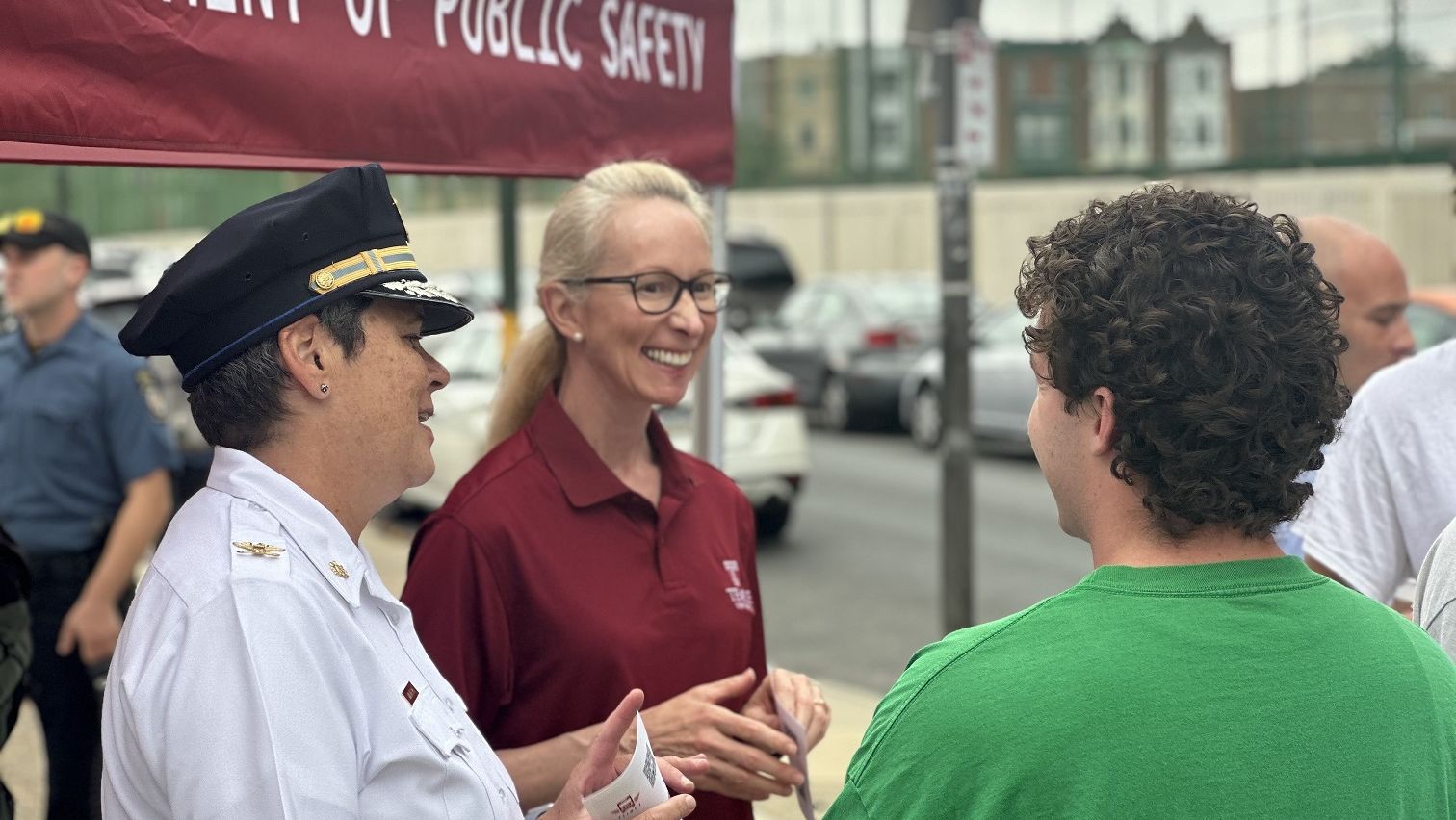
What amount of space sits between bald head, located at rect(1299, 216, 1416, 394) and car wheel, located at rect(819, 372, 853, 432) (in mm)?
13025

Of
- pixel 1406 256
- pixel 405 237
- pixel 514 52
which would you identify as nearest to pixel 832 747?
pixel 514 52

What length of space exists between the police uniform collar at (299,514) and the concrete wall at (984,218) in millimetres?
13910

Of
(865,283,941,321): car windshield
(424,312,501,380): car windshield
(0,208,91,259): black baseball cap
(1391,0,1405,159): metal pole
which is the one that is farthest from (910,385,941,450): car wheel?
(0,208,91,259): black baseball cap

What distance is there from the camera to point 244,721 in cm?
176

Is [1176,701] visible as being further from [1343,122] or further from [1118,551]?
[1343,122]

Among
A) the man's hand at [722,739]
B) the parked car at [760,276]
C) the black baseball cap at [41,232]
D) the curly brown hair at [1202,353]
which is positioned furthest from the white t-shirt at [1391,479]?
the parked car at [760,276]

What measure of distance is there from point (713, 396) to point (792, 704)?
4.77 feet

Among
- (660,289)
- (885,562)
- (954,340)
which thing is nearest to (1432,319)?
(885,562)

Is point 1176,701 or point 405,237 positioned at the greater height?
point 405,237

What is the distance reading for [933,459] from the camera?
15359mm

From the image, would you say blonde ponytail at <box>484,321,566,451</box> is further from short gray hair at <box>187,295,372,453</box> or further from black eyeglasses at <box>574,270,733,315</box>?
short gray hair at <box>187,295,372,453</box>

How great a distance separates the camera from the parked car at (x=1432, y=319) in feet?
36.8

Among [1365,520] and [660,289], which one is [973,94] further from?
[660,289]

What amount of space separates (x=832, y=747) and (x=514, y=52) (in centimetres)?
337
